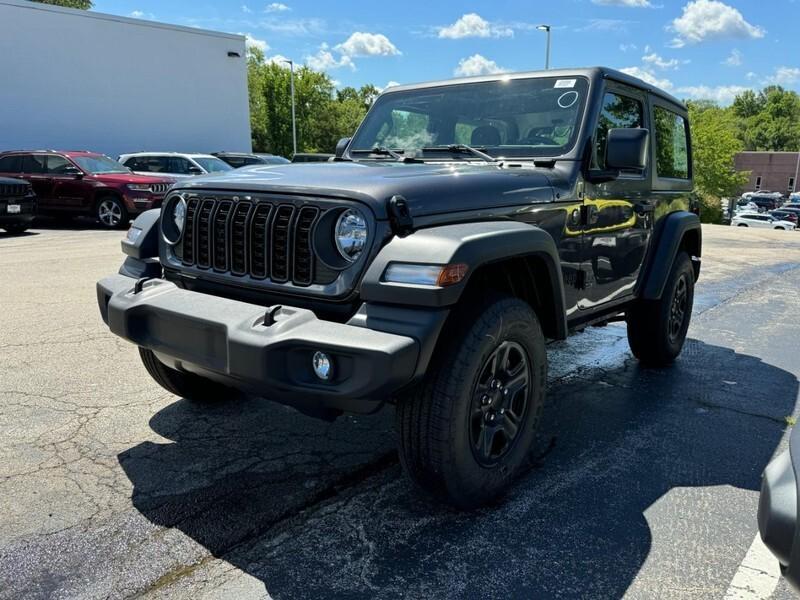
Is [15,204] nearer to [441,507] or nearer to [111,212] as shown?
[111,212]

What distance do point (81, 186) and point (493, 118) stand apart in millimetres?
12028

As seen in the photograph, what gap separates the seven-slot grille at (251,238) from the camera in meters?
2.65

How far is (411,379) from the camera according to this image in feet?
7.62

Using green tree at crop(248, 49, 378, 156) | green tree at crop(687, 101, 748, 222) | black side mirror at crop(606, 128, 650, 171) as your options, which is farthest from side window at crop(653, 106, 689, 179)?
green tree at crop(687, 101, 748, 222)

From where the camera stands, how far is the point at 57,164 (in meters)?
13.7

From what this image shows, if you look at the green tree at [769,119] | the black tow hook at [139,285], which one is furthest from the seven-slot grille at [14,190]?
the green tree at [769,119]

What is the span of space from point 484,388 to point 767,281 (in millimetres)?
8802

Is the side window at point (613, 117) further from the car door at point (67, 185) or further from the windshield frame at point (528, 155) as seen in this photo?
the car door at point (67, 185)

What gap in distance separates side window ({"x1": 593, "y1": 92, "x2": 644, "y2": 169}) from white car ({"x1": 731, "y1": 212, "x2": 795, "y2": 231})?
137 feet

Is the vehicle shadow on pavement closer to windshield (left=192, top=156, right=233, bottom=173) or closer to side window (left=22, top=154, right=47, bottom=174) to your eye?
side window (left=22, top=154, right=47, bottom=174)

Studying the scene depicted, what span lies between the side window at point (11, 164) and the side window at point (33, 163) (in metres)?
0.12

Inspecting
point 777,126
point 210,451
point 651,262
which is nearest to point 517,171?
point 651,262

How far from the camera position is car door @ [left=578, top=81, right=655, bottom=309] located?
3688 mm

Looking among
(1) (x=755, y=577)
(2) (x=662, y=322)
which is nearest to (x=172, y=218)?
(1) (x=755, y=577)
